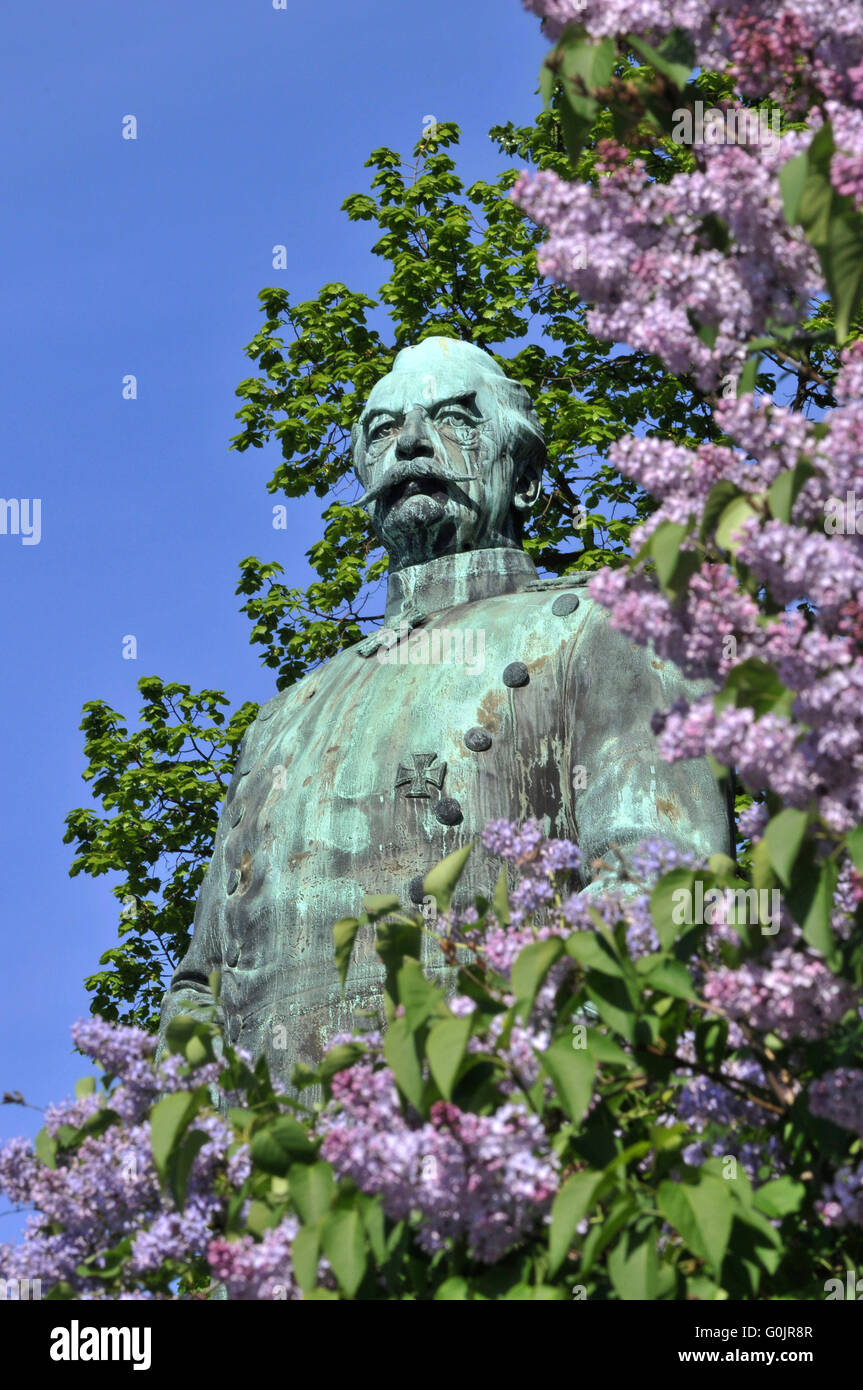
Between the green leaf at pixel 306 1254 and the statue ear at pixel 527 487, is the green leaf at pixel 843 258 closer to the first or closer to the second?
the green leaf at pixel 306 1254

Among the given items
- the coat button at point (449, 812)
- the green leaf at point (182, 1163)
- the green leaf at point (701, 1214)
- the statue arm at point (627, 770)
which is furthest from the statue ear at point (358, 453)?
the green leaf at point (701, 1214)

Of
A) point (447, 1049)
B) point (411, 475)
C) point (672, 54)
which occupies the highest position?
point (411, 475)

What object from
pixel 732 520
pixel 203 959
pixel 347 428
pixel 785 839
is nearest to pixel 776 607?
pixel 732 520

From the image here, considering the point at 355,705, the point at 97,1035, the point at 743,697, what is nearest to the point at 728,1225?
the point at 743,697

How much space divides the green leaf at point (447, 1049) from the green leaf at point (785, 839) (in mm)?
593

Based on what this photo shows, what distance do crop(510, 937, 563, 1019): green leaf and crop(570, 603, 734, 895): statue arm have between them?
93.2 inches

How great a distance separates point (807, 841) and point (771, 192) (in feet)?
3.64

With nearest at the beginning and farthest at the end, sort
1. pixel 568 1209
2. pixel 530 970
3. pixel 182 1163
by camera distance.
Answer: pixel 568 1209, pixel 530 970, pixel 182 1163

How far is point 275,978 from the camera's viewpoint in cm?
685

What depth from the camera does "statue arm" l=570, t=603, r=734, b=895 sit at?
6273mm

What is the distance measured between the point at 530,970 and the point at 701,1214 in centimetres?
47

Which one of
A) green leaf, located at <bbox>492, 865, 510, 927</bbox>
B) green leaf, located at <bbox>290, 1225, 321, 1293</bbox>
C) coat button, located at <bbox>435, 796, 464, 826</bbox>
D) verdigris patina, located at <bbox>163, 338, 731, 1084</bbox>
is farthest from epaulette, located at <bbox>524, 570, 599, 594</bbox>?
green leaf, located at <bbox>290, 1225, 321, 1293</bbox>

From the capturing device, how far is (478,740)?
22.3 ft

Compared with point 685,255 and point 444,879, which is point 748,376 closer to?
point 685,255
